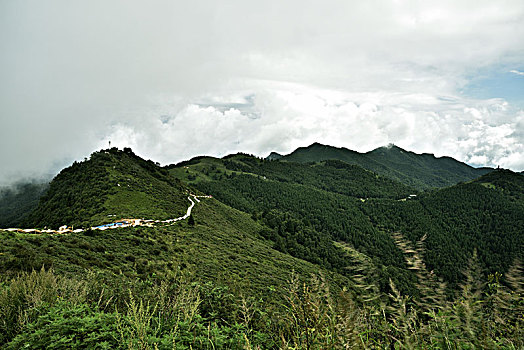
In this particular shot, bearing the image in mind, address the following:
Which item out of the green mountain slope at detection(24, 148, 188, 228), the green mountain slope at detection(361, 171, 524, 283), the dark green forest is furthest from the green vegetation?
the green mountain slope at detection(361, 171, 524, 283)

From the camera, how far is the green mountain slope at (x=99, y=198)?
35303 millimetres

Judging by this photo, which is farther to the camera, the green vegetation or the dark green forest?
the dark green forest

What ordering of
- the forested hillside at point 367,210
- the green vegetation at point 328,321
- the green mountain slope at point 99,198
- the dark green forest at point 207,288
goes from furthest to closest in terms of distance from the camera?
the forested hillside at point 367,210 < the green mountain slope at point 99,198 < the dark green forest at point 207,288 < the green vegetation at point 328,321

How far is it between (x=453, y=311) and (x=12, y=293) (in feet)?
25.5

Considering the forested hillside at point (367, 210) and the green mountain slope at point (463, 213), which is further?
the green mountain slope at point (463, 213)

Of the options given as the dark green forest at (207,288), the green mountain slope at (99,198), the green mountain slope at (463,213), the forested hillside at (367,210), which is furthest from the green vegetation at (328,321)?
the green mountain slope at (463,213)

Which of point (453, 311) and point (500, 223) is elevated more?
point (500, 223)

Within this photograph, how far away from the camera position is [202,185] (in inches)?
5694

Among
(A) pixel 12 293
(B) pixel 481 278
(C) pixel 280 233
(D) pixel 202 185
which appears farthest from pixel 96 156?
(D) pixel 202 185

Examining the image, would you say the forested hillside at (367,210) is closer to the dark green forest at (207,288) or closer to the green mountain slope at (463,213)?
the green mountain slope at (463,213)

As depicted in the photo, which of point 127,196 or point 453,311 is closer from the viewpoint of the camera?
point 453,311

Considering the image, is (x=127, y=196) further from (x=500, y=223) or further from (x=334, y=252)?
(x=500, y=223)

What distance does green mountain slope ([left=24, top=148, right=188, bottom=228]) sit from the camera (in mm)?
35303

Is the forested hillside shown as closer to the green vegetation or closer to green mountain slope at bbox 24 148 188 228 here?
green mountain slope at bbox 24 148 188 228
